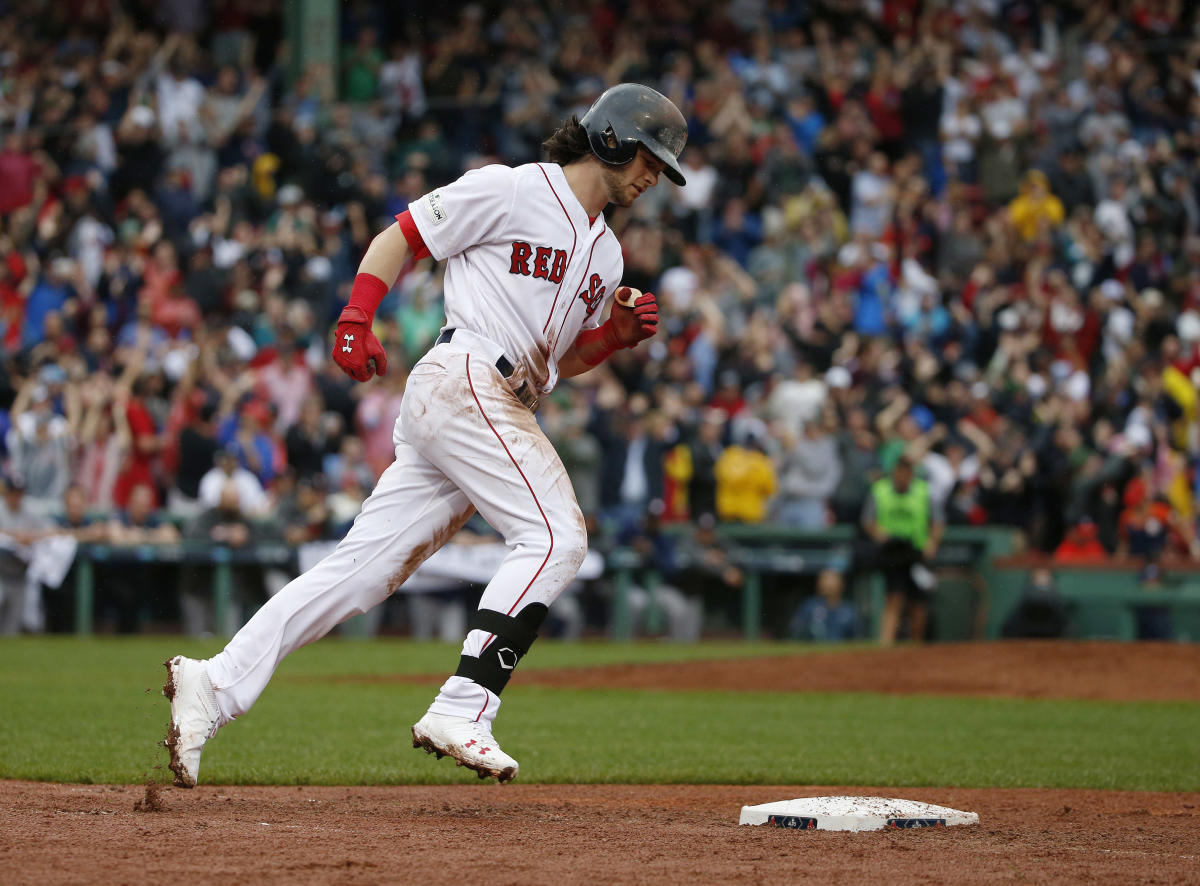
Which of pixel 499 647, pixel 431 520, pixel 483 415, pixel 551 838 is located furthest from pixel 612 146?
pixel 551 838

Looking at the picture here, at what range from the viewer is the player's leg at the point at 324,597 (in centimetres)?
518

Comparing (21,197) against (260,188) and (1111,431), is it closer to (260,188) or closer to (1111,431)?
(260,188)

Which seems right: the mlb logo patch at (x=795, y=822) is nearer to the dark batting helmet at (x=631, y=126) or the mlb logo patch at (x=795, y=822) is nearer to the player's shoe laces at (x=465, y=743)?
the player's shoe laces at (x=465, y=743)

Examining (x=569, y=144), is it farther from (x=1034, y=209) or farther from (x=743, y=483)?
(x=1034, y=209)

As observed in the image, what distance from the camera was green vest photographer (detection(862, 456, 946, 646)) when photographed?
1507 cm

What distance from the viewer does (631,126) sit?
5.42 meters

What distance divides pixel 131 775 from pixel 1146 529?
1113 cm

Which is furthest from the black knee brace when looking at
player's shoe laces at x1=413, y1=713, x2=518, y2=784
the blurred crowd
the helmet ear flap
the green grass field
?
the blurred crowd

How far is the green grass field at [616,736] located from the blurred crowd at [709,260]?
3.93 m

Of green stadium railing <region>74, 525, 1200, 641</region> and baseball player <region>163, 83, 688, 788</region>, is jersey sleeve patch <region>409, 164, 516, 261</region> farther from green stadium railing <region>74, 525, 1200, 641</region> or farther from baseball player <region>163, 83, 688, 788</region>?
green stadium railing <region>74, 525, 1200, 641</region>

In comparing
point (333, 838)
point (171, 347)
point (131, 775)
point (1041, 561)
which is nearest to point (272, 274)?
point (171, 347)

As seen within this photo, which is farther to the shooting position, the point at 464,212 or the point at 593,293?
the point at 593,293

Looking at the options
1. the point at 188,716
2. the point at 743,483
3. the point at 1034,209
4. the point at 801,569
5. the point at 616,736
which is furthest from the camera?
the point at 1034,209

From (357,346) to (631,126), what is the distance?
1.14m
